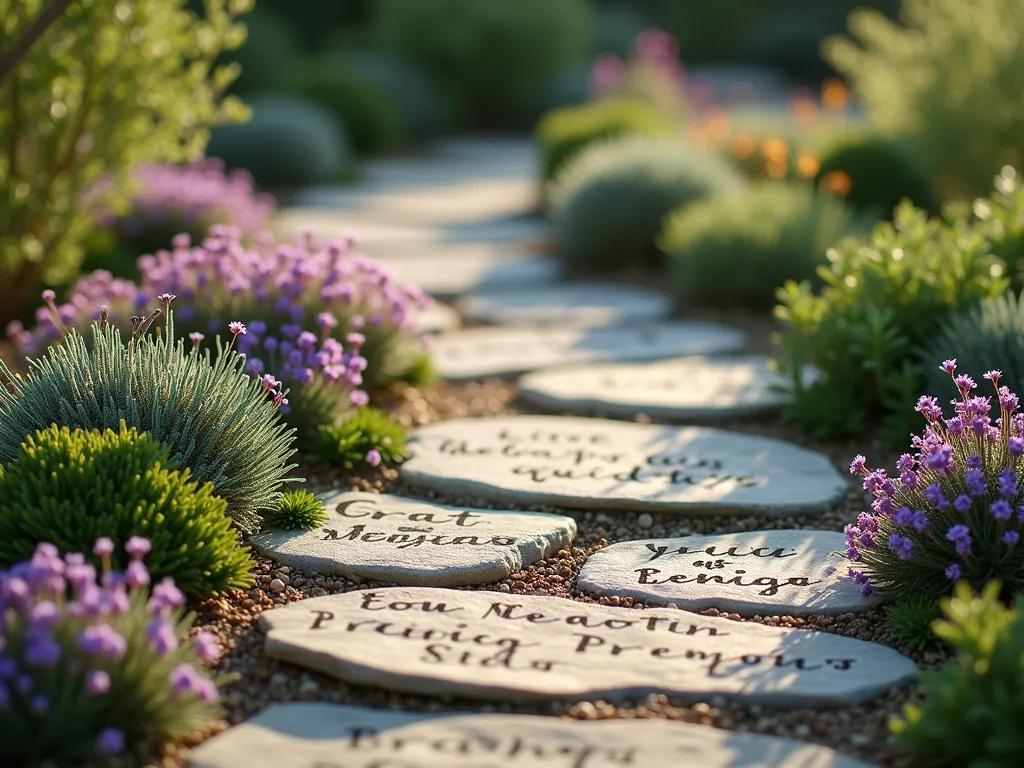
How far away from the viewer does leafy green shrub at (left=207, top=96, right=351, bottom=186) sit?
10.4 meters

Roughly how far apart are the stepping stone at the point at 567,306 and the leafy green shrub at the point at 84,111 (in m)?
1.68

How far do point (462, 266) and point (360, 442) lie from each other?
364 cm

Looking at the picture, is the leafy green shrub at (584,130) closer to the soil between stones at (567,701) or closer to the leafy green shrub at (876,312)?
the leafy green shrub at (876,312)

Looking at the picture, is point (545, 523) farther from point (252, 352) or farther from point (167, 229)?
point (167, 229)

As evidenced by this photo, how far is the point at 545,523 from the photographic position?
130 inches

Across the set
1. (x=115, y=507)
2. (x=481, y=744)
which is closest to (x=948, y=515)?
(x=481, y=744)

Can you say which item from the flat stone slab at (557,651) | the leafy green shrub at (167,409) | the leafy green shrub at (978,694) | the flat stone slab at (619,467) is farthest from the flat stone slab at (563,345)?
the leafy green shrub at (978,694)

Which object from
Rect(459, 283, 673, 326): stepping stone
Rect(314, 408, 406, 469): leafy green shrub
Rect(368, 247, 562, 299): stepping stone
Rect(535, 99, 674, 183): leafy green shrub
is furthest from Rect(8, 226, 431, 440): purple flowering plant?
Rect(535, 99, 674, 183): leafy green shrub

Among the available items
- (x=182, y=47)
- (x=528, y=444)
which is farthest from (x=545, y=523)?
(x=182, y=47)

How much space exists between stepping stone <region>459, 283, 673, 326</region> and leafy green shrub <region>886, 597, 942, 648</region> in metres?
3.35

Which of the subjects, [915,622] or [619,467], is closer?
[915,622]

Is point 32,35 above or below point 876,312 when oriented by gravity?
above

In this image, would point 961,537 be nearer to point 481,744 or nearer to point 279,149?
point 481,744

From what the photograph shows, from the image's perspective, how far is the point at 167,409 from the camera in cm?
303
